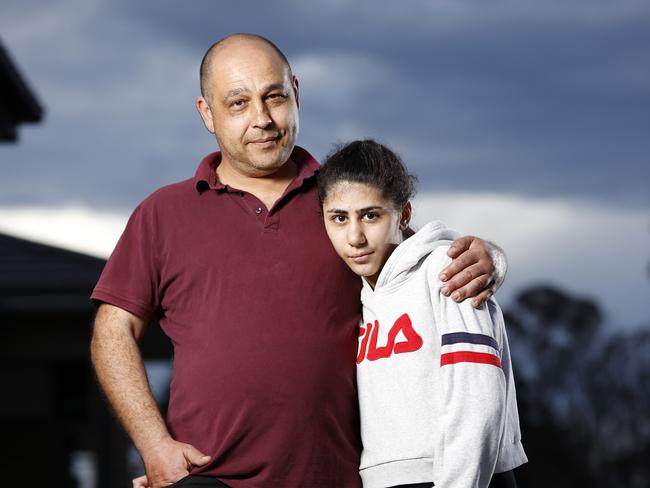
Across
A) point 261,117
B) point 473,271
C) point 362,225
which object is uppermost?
point 261,117

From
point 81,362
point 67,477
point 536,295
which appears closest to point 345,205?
point 81,362

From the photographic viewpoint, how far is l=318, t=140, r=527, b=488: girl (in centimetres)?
293

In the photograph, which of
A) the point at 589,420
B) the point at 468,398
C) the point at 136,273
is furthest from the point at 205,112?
the point at 589,420

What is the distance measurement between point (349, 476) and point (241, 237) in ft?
2.52

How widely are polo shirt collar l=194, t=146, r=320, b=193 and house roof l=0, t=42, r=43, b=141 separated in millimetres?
5297

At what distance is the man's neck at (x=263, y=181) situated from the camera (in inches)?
140

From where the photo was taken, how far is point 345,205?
321 cm

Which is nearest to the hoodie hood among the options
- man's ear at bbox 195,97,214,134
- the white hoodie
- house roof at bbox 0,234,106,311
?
the white hoodie

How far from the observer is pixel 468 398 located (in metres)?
2.92

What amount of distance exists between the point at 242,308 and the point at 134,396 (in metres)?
0.43

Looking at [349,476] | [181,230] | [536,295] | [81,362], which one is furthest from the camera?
[536,295]

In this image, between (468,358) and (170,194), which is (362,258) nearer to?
(468,358)

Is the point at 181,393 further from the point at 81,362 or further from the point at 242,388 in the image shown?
the point at 81,362

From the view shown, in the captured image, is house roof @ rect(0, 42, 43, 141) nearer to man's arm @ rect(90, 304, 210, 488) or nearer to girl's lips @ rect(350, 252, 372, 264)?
man's arm @ rect(90, 304, 210, 488)
